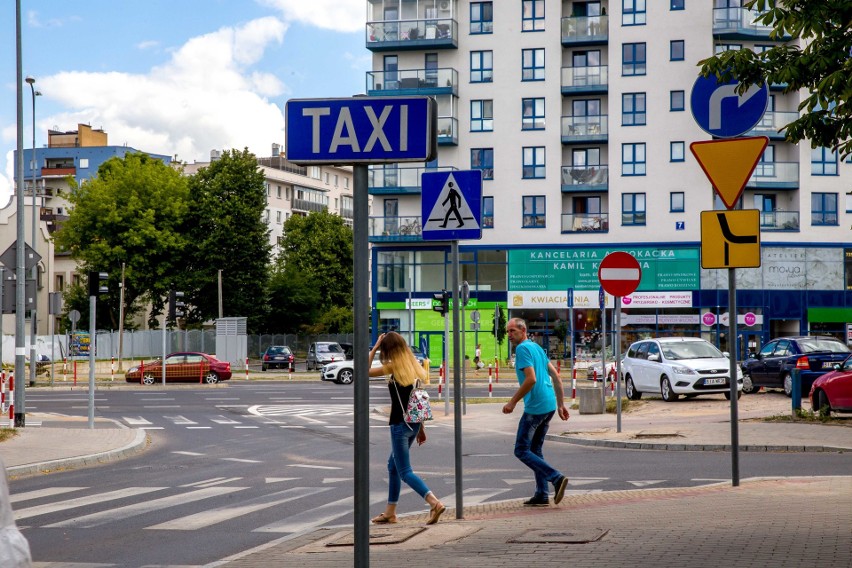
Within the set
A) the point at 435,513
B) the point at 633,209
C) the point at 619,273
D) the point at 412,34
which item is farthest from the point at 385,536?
the point at 412,34

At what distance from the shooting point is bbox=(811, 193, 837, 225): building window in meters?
60.5

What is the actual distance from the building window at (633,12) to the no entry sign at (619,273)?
147 feet

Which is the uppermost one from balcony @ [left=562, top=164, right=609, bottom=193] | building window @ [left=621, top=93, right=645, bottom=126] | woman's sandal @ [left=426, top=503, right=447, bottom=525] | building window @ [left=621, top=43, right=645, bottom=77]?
building window @ [left=621, top=43, right=645, bottom=77]

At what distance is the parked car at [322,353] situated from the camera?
61.7m

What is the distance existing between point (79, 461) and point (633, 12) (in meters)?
49.5

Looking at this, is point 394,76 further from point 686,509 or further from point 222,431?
point 686,509

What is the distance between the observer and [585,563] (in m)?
7.83

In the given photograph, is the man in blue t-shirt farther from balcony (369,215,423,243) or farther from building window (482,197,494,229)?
balcony (369,215,423,243)

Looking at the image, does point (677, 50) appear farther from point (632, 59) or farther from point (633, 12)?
point (633, 12)

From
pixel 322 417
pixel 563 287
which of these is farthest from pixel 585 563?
pixel 563 287

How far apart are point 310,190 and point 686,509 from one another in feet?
396

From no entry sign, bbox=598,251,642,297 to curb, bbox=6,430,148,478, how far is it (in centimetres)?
829

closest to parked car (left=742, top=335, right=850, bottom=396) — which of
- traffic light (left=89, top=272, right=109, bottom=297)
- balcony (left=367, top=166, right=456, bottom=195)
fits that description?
traffic light (left=89, top=272, right=109, bottom=297)

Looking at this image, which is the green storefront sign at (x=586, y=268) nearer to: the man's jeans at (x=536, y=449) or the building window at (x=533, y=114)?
the building window at (x=533, y=114)
